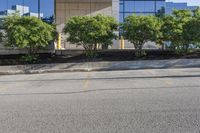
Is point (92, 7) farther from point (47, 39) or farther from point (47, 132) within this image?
point (47, 132)

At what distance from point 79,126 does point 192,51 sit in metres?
24.3

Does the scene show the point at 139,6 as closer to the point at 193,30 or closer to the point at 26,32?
the point at 193,30

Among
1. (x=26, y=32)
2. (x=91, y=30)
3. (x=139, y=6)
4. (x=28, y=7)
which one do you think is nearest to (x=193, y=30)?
(x=91, y=30)

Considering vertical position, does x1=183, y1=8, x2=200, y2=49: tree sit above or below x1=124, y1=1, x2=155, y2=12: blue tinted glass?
below

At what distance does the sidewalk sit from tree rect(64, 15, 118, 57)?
1992 millimetres

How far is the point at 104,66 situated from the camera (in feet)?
96.8

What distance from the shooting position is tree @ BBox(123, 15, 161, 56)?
3059 centimetres

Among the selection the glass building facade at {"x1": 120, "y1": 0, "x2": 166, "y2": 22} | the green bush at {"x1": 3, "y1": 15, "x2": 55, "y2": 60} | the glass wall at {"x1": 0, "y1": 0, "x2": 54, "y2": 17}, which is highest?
the glass building facade at {"x1": 120, "y1": 0, "x2": 166, "y2": 22}

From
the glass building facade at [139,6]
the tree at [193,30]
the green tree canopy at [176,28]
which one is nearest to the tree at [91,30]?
the green tree canopy at [176,28]

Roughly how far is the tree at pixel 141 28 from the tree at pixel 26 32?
17.0 feet

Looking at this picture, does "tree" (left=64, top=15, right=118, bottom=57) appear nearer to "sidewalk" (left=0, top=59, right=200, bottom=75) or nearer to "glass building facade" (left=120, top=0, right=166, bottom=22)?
"sidewalk" (left=0, top=59, right=200, bottom=75)

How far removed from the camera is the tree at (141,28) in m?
30.6

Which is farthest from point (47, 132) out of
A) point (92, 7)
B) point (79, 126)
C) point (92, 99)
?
point (92, 7)

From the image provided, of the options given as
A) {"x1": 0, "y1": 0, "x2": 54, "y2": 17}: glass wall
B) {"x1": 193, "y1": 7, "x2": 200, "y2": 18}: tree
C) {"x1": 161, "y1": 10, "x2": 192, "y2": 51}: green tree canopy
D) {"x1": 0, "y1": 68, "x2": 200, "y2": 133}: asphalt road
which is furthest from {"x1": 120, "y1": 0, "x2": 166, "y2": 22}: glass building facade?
{"x1": 0, "y1": 68, "x2": 200, "y2": 133}: asphalt road
